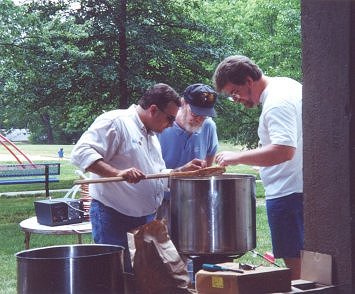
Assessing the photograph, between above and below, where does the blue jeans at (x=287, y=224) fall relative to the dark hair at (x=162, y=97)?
below

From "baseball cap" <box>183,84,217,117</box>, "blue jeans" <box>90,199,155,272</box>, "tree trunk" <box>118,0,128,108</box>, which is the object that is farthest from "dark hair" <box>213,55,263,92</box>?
"tree trunk" <box>118,0,128,108</box>

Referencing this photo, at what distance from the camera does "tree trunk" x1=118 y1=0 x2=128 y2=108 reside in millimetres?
14641

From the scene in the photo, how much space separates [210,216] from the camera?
2182 mm

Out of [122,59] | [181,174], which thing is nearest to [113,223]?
[181,174]

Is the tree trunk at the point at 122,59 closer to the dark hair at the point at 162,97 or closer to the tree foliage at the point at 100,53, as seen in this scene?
the tree foliage at the point at 100,53

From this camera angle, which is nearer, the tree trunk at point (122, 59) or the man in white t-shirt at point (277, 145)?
the man in white t-shirt at point (277, 145)

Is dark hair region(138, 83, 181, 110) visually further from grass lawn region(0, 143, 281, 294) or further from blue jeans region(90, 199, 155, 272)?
grass lawn region(0, 143, 281, 294)

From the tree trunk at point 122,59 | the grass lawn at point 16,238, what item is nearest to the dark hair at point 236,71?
the grass lawn at point 16,238

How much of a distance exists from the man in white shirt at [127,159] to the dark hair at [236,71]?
27 cm

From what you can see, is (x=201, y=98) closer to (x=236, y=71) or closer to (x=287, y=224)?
(x=236, y=71)

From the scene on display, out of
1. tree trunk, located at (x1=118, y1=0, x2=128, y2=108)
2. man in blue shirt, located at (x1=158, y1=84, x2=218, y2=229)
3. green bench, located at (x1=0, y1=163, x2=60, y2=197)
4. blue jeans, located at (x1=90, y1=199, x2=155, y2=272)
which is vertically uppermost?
tree trunk, located at (x1=118, y1=0, x2=128, y2=108)

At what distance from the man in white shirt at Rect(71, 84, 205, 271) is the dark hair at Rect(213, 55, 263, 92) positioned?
268 millimetres

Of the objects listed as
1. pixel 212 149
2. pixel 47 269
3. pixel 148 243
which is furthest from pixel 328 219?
pixel 212 149

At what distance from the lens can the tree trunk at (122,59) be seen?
14641mm
